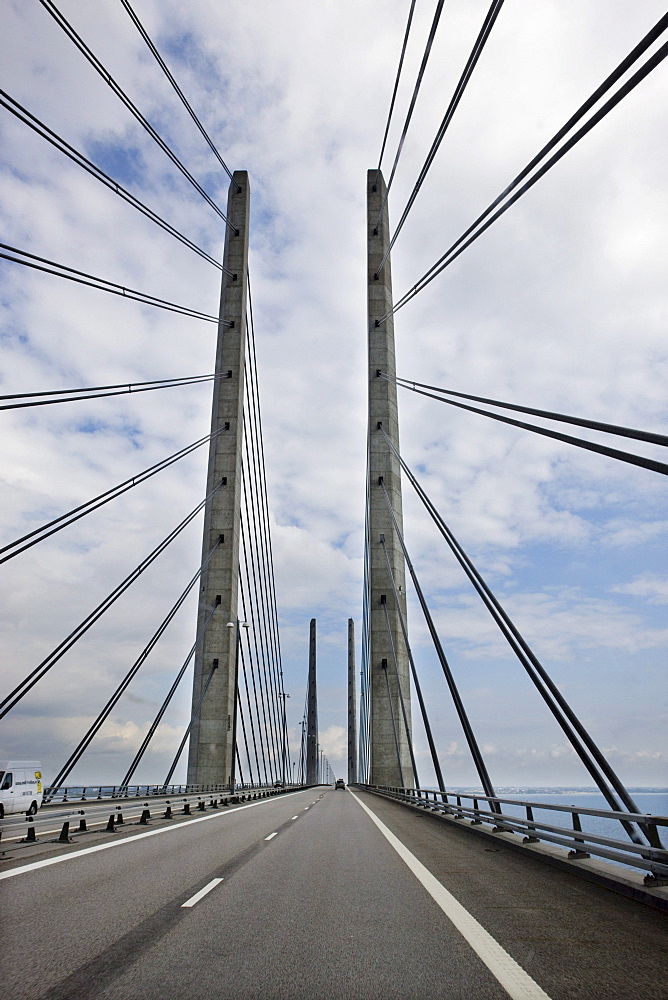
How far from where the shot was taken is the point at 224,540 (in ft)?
133

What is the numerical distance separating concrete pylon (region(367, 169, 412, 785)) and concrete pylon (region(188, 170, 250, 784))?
702 cm

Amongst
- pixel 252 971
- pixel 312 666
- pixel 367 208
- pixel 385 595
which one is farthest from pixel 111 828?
pixel 312 666

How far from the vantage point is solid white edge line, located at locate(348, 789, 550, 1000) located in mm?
4438

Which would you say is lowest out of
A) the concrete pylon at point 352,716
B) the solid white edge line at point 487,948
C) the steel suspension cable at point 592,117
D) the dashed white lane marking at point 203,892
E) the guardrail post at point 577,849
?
the solid white edge line at point 487,948

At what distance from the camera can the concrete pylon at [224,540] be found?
38188 mm

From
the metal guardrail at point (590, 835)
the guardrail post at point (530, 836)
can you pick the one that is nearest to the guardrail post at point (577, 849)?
the metal guardrail at point (590, 835)

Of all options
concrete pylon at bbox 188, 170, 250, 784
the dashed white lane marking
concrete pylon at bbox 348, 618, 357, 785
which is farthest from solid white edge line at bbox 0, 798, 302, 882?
concrete pylon at bbox 348, 618, 357, 785

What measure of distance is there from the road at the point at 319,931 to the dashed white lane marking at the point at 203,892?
20mm

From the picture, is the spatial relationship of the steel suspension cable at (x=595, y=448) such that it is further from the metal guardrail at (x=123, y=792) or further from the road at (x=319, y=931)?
the metal guardrail at (x=123, y=792)

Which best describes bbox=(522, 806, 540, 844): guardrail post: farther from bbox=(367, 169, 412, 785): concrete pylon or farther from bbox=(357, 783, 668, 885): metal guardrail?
bbox=(367, 169, 412, 785): concrete pylon

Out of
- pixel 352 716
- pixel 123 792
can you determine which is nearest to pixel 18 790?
pixel 123 792

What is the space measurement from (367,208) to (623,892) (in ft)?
132

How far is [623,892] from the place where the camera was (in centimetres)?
777

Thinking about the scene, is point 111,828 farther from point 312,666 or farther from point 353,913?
point 312,666
